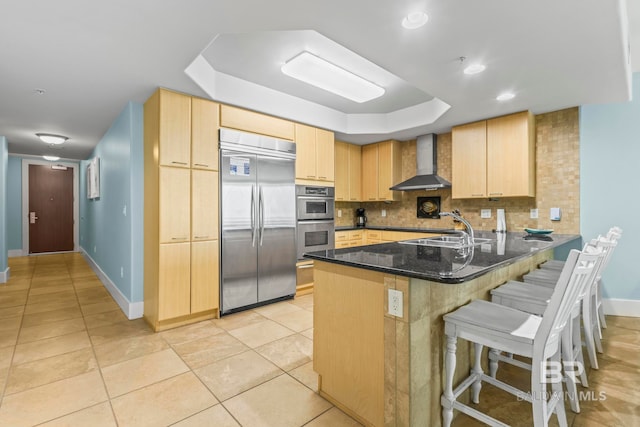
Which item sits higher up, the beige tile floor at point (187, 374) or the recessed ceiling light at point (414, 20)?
the recessed ceiling light at point (414, 20)

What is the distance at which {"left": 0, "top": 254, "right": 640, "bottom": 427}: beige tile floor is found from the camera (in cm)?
173

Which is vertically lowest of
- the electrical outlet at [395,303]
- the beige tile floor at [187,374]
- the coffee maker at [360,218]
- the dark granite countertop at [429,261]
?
the beige tile floor at [187,374]

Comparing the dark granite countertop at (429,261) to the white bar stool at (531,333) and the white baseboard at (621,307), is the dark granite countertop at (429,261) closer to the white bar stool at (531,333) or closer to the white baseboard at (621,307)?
the white bar stool at (531,333)

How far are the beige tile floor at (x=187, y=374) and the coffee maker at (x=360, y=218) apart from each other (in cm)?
246

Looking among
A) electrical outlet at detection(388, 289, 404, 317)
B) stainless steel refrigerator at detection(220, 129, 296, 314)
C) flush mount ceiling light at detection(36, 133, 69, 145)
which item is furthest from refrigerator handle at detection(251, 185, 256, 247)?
flush mount ceiling light at detection(36, 133, 69, 145)

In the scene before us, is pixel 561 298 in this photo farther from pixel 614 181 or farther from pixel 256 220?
pixel 614 181

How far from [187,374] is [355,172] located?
4.06 m

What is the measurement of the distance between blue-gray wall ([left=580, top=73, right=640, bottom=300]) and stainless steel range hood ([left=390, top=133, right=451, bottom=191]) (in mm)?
1572

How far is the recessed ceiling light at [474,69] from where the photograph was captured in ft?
8.25

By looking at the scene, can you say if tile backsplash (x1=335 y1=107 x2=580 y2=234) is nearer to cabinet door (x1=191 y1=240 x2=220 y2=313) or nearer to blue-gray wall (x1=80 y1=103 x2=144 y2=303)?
cabinet door (x1=191 y1=240 x2=220 y2=313)

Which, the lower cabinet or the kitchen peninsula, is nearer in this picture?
the kitchen peninsula

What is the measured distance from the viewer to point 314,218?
4.29 m

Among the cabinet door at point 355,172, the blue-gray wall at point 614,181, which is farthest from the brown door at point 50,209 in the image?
the blue-gray wall at point 614,181

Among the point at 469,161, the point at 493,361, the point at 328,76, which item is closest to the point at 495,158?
the point at 469,161
